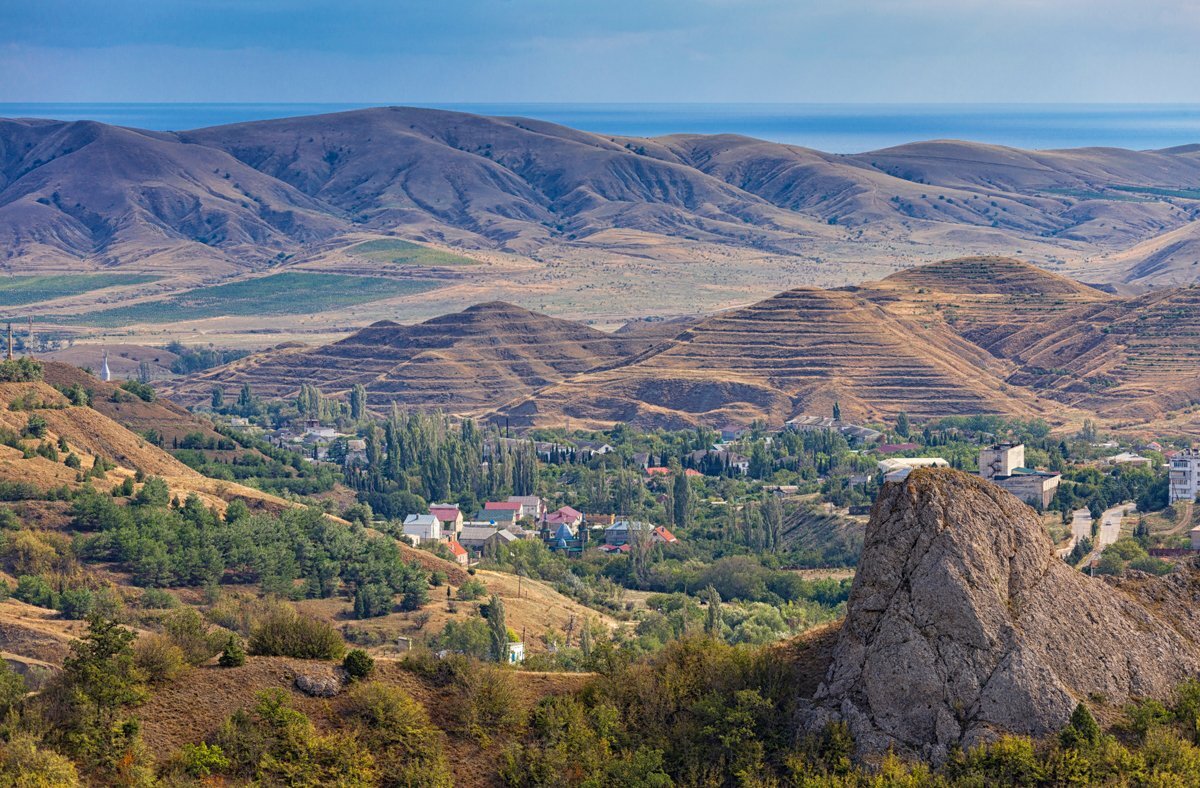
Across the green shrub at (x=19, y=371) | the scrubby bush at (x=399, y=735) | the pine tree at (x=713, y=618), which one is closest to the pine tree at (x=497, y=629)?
the pine tree at (x=713, y=618)

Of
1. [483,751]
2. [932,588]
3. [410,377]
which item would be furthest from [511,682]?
[410,377]

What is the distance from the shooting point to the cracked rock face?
2677 cm

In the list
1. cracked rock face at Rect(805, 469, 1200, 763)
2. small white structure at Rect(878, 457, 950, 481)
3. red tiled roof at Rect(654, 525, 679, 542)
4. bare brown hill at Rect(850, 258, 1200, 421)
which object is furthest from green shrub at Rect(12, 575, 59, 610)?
bare brown hill at Rect(850, 258, 1200, 421)

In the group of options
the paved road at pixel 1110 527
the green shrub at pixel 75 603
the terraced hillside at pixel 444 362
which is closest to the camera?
the green shrub at pixel 75 603

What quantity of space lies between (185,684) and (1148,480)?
6655cm

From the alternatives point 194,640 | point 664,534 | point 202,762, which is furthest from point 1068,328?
point 202,762

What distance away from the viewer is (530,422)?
13962 centimetres

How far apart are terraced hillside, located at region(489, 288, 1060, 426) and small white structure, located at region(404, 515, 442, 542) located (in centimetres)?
5001

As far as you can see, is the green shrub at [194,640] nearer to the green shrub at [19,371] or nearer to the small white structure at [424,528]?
the green shrub at [19,371]

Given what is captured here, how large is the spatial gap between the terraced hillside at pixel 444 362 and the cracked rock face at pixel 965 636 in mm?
119355

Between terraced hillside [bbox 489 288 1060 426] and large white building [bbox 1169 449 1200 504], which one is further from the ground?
large white building [bbox 1169 449 1200 504]

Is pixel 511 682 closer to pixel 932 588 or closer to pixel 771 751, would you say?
pixel 771 751

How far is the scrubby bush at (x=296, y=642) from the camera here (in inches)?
1215

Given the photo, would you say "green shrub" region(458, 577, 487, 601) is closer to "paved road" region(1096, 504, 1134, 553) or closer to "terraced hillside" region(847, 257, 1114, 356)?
"paved road" region(1096, 504, 1134, 553)
